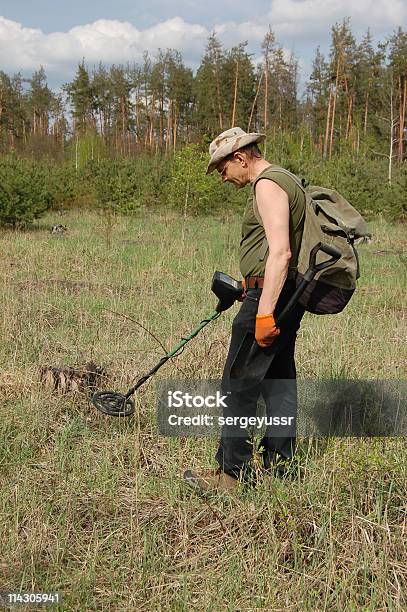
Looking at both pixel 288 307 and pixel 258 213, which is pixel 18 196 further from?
pixel 288 307

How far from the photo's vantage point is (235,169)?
270 cm

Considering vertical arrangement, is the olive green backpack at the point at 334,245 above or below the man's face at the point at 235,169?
below

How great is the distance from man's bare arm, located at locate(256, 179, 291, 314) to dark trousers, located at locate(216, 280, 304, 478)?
0.58 feet

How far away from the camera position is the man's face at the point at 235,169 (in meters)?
2.68

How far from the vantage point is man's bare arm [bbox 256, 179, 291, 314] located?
246cm

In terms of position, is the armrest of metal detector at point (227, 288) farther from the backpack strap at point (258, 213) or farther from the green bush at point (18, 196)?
the green bush at point (18, 196)

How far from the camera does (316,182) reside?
1600cm

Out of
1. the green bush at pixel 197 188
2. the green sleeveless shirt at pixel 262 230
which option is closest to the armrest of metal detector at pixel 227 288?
the green sleeveless shirt at pixel 262 230

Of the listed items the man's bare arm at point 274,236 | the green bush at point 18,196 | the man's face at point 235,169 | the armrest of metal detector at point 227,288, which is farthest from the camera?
the green bush at point 18,196

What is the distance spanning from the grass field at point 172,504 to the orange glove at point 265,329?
2.02 ft

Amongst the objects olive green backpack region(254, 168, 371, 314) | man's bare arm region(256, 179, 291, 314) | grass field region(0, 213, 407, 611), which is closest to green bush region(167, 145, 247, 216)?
grass field region(0, 213, 407, 611)
